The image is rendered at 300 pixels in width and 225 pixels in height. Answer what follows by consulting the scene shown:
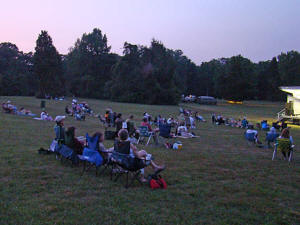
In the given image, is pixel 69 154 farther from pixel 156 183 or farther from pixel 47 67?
pixel 47 67

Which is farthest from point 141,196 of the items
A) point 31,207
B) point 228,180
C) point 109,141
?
point 109,141

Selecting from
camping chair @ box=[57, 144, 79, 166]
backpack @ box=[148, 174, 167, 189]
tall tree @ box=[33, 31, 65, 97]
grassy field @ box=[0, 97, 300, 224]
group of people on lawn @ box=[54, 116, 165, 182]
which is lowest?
grassy field @ box=[0, 97, 300, 224]

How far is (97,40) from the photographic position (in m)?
71.2

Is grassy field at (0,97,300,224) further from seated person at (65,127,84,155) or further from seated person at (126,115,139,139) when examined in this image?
seated person at (126,115,139,139)

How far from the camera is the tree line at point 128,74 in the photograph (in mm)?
54594

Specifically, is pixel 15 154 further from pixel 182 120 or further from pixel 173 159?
pixel 182 120

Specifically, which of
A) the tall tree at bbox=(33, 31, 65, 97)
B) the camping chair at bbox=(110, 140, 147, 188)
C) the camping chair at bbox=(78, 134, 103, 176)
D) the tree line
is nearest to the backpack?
the camping chair at bbox=(110, 140, 147, 188)

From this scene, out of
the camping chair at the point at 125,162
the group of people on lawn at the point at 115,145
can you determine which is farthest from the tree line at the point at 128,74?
the camping chair at the point at 125,162

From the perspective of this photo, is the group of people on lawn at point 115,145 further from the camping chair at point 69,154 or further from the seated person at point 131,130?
the seated person at point 131,130

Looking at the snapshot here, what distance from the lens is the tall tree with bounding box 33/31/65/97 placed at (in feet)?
177

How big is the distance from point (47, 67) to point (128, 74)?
1563cm

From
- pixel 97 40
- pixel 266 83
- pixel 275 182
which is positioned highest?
pixel 97 40

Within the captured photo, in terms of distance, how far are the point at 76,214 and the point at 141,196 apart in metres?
1.43

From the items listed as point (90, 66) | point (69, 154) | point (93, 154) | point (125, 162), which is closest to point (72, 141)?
point (69, 154)
